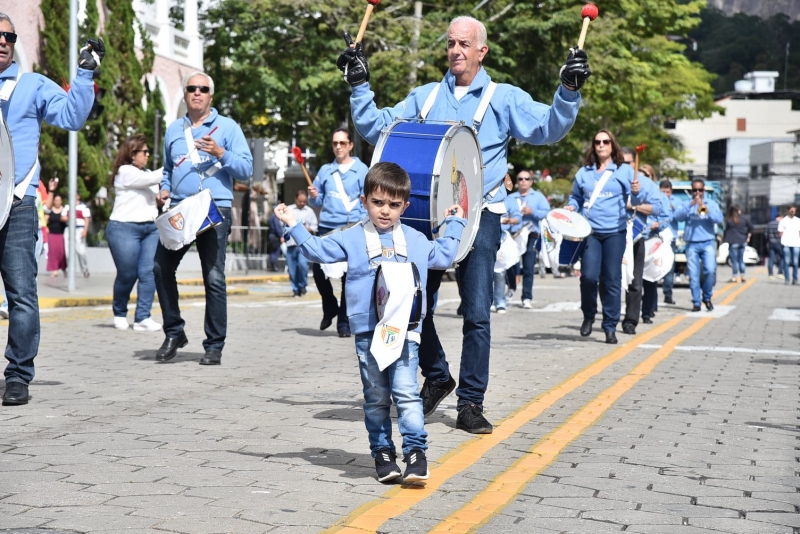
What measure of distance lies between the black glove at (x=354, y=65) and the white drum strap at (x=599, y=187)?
20.9ft

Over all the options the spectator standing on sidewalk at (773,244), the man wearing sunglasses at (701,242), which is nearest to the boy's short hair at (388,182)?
the man wearing sunglasses at (701,242)

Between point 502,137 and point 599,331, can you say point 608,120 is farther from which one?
point 502,137

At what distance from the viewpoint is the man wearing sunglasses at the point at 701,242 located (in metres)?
18.8

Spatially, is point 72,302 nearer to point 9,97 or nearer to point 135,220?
point 135,220

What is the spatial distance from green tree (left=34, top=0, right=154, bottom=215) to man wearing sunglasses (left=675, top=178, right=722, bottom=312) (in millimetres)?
11744

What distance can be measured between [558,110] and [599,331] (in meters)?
7.63

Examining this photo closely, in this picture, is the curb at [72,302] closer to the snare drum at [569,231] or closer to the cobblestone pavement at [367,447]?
the cobblestone pavement at [367,447]

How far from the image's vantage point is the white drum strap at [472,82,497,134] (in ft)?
22.9

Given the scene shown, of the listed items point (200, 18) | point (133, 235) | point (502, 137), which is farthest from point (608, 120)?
point (502, 137)

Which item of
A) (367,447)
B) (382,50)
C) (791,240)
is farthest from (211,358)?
(791,240)

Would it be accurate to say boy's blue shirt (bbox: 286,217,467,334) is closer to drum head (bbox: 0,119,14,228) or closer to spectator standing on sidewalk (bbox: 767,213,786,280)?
drum head (bbox: 0,119,14,228)

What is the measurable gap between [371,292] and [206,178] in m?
4.46

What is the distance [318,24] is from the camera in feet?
105

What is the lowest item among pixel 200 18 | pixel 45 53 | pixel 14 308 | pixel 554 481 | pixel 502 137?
pixel 554 481
